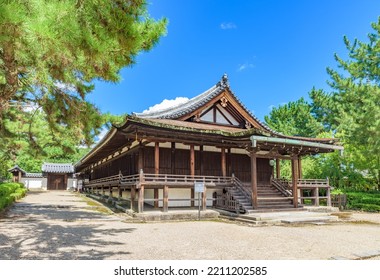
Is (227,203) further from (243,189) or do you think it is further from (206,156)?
(206,156)

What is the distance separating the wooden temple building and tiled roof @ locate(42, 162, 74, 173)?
3799 cm

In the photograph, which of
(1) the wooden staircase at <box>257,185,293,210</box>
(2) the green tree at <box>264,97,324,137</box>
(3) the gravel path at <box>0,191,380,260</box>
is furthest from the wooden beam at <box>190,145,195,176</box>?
(2) the green tree at <box>264,97,324,137</box>

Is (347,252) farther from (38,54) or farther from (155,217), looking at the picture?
(38,54)

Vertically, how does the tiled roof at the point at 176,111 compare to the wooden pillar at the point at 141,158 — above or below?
above

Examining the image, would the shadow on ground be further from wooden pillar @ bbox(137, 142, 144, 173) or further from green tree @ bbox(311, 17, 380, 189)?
green tree @ bbox(311, 17, 380, 189)

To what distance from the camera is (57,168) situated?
5556cm

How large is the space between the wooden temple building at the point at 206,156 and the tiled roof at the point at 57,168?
3799 centimetres

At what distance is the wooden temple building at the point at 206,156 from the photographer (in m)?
14.1

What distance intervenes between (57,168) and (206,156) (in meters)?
46.1

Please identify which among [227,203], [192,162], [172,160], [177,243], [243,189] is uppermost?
[172,160]

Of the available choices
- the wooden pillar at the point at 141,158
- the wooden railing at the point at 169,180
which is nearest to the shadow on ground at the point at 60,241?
the wooden railing at the point at 169,180

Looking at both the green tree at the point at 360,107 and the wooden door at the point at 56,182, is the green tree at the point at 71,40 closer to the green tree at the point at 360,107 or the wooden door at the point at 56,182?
the green tree at the point at 360,107

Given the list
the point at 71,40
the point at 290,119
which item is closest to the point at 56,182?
the point at 290,119

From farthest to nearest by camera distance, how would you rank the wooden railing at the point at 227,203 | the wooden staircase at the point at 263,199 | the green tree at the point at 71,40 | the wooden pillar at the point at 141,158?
the wooden pillar at the point at 141,158
the wooden railing at the point at 227,203
the wooden staircase at the point at 263,199
the green tree at the point at 71,40
